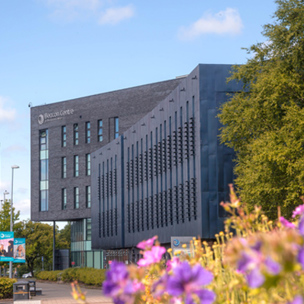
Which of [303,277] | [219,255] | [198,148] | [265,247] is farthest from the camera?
[198,148]

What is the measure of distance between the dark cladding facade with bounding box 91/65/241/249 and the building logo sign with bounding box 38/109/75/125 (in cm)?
1460

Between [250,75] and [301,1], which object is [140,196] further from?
[301,1]

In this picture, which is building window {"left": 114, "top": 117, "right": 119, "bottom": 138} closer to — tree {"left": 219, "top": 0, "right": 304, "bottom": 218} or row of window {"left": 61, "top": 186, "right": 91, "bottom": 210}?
row of window {"left": 61, "top": 186, "right": 91, "bottom": 210}

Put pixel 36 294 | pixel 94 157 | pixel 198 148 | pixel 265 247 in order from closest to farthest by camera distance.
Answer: pixel 265 247 < pixel 198 148 < pixel 36 294 < pixel 94 157

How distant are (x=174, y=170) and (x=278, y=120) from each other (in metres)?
13.1

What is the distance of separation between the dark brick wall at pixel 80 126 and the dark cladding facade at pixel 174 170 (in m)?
7.93

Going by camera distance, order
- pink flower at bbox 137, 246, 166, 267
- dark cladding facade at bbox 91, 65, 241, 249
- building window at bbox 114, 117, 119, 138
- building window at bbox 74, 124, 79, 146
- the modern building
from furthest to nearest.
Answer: building window at bbox 74, 124, 79, 146
building window at bbox 114, 117, 119, 138
the modern building
dark cladding facade at bbox 91, 65, 241, 249
pink flower at bbox 137, 246, 166, 267

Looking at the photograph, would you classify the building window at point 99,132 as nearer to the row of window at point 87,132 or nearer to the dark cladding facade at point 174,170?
the row of window at point 87,132

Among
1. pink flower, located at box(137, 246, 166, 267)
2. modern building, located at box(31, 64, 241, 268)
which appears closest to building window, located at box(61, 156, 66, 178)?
modern building, located at box(31, 64, 241, 268)

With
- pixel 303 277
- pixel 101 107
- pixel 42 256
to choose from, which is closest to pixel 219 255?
pixel 303 277

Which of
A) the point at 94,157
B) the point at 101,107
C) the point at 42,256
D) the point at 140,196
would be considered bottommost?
the point at 42,256

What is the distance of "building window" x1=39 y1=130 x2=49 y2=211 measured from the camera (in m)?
74.2

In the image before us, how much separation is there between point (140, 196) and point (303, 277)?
45.1 meters

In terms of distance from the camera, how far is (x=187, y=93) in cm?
3669
